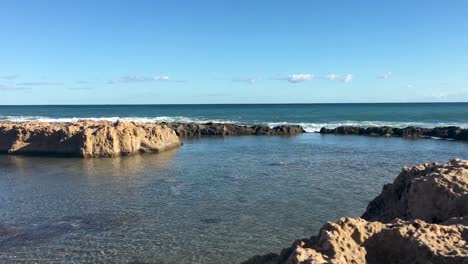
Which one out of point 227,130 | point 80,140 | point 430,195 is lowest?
point 227,130

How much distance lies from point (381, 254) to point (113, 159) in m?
21.6

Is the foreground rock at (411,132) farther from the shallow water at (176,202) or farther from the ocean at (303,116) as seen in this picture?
A: the shallow water at (176,202)

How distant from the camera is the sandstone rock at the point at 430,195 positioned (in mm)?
6906

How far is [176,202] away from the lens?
47.8ft

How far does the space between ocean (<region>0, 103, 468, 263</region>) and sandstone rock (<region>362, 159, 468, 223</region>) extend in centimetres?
319

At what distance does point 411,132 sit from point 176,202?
3127 cm

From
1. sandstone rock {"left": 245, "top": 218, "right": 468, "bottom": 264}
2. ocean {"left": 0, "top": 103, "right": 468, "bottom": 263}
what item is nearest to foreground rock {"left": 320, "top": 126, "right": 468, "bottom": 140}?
ocean {"left": 0, "top": 103, "right": 468, "bottom": 263}

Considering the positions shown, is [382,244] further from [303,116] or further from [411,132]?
[303,116]

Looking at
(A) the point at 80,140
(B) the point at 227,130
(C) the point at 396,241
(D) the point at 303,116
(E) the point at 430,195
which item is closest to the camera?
(C) the point at 396,241

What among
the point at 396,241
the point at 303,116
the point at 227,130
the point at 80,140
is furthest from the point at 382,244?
the point at 303,116

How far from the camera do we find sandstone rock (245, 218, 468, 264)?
15.8 ft

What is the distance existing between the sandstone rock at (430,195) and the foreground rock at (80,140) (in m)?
20.7

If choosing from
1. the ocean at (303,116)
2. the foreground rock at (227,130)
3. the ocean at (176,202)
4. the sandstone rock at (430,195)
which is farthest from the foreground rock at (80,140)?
the ocean at (303,116)

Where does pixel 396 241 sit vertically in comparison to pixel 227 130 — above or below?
above
